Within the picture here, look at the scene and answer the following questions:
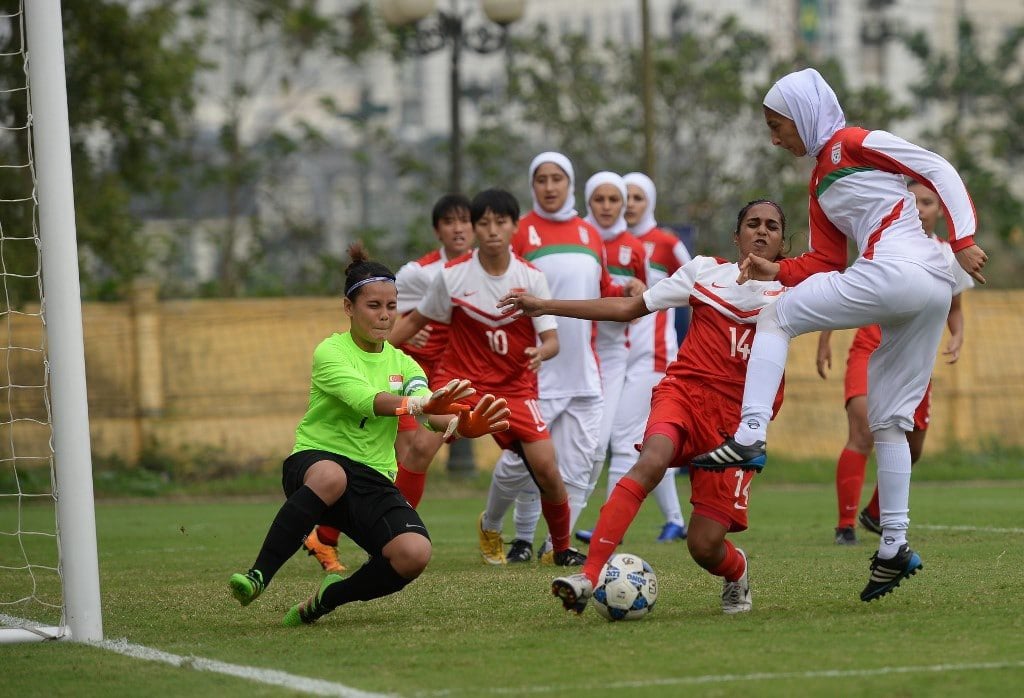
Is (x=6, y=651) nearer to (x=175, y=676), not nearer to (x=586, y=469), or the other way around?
(x=175, y=676)

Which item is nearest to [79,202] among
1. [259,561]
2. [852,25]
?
[259,561]

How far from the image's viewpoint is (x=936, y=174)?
628cm

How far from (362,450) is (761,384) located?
5.44 feet

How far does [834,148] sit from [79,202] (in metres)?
15.9

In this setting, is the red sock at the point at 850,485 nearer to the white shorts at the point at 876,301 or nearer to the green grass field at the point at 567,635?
the green grass field at the point at 567,635

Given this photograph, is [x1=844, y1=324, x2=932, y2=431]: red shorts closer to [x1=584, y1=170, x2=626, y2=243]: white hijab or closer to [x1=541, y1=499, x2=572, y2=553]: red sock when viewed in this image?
[x1=584, y1=170, x2=626, y2=243]: white hijab

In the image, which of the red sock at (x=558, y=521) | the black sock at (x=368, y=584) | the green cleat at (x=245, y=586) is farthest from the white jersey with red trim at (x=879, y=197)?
the red sock at (x=558, y=521)

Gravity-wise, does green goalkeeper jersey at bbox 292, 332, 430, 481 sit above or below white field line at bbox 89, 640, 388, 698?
above

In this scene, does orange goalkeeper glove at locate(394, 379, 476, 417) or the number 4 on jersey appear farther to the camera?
the number 4 on jersey

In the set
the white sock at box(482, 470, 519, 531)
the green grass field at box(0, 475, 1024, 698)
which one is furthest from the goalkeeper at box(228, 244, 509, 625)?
the white sock at box(482, 470, 519, 531)

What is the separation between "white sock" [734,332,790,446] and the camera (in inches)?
239

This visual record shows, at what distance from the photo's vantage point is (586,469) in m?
9.43

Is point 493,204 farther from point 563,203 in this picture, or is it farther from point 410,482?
point 410,482

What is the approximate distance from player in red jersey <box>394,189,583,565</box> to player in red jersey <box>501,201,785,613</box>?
6.24 feet
